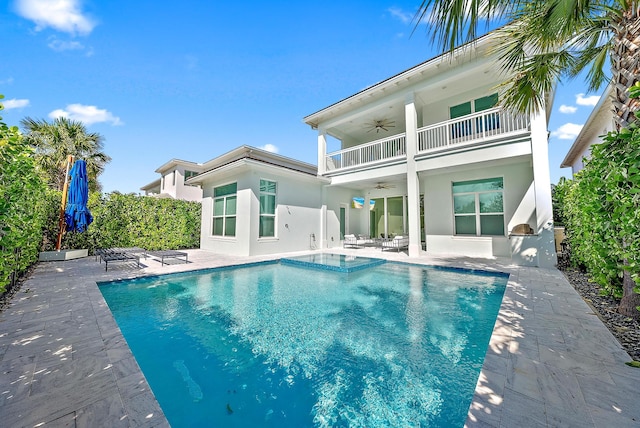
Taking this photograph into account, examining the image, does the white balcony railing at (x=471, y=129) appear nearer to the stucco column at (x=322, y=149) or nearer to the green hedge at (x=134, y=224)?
the stucco column at (x=322, y=149)

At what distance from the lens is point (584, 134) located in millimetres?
11914

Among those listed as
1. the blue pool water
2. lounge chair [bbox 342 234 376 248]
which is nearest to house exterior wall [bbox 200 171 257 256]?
the blue pool water

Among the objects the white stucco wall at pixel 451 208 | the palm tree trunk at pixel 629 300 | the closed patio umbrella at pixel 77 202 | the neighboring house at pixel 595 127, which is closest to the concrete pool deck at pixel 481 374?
the palm tree trunk at pixel 629 300

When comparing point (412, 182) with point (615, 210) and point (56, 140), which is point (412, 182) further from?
point (56, 140)

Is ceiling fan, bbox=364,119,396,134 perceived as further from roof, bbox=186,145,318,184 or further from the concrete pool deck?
the concrete pool deck

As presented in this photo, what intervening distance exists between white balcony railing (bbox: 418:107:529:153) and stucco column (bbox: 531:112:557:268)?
0.38m

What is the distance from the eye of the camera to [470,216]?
10.7 meters

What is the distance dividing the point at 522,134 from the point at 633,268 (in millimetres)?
7088

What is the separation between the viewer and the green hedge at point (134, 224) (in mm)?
10219

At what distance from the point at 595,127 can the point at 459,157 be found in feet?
24.1

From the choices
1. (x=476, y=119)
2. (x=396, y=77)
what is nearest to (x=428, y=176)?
(x=476, y=119)

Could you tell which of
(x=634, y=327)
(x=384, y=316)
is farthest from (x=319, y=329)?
(x=634, y=327)

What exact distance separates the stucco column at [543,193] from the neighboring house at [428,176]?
0.09ft

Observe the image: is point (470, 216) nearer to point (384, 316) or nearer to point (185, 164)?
point (384, 316)
